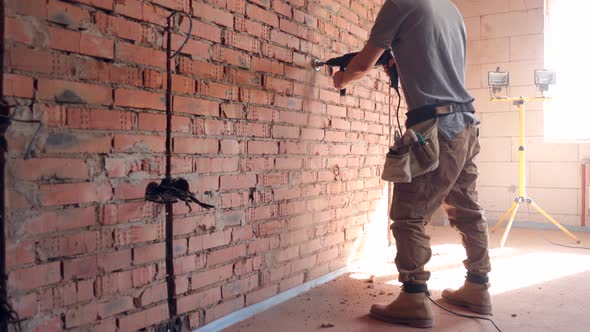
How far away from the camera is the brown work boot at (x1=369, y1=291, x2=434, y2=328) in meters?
1.99

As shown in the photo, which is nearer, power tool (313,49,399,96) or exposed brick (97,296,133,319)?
exposed brick (97,296,133,319)

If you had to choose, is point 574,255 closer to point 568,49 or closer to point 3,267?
point 568,49

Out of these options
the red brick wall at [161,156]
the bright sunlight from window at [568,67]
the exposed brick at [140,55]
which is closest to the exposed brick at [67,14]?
the red brick wall at [161,156]

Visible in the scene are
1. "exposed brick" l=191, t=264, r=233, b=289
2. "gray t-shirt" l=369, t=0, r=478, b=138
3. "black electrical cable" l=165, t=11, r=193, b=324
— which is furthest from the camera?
"gray t-shirt" l=369, t=0, r=478, b=138

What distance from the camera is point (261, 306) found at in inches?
85.7

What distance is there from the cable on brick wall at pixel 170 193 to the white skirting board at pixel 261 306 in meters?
0.25

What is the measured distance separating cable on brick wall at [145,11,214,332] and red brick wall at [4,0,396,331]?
3 cm

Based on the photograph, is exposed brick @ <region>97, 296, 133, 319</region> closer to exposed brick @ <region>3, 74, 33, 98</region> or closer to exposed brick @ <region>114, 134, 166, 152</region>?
exposed brick @ <region>114, 134, 166, 152</region>

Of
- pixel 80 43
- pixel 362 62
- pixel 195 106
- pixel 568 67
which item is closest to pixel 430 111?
pixel 362 62

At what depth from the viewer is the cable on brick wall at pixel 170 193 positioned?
1.56m

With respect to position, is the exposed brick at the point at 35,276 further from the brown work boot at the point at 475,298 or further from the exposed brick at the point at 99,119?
the brown work boot at the point at 475,298

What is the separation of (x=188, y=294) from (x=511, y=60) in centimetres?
441

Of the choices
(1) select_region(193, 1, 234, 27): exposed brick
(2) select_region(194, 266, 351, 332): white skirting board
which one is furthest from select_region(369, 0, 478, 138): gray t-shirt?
(2) select_region(194, 266, 351, 332): white skirting board

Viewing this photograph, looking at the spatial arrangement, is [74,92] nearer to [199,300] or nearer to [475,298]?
[199,300]
